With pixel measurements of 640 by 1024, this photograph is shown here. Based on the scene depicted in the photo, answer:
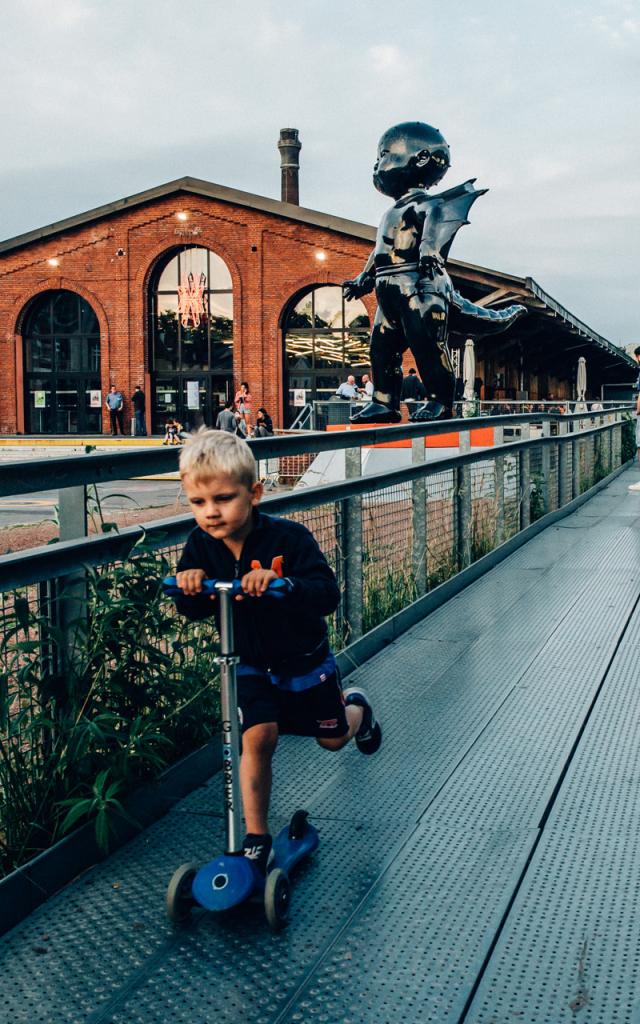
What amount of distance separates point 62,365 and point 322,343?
32.6 ft

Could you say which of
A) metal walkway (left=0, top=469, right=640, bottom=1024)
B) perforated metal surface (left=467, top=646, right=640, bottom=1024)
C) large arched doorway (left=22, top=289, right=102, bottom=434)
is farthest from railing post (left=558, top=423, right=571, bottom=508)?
large arched doorway (left=22, top=289, right=102, bottom=434)

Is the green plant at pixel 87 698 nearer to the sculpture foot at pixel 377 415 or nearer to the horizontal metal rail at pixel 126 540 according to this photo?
the horizontal metal rail at pixel 126 540

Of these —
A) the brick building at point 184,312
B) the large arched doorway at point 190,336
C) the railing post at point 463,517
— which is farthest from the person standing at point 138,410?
the railing post at point 463,517

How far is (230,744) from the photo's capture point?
9.07 feet

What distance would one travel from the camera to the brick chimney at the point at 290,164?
47125mm

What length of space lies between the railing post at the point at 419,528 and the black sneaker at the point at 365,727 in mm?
2696

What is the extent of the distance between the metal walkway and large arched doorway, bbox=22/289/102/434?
37.2 metres

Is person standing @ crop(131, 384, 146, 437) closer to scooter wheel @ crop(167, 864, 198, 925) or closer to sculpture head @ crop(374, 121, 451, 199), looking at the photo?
sculpture head @ crop(374, 121, 451, 199)

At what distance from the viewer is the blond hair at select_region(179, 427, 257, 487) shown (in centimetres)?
266

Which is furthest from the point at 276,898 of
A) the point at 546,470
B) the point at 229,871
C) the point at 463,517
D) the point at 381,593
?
the point at 546,470

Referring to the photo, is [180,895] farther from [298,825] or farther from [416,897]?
[416,897]

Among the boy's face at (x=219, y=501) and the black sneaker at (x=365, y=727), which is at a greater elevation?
the boy's face at (x=219, y=501)

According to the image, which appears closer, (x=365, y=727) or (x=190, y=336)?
(x=365, y=727)

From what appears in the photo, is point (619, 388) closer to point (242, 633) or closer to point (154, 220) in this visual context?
point (154, 220)
